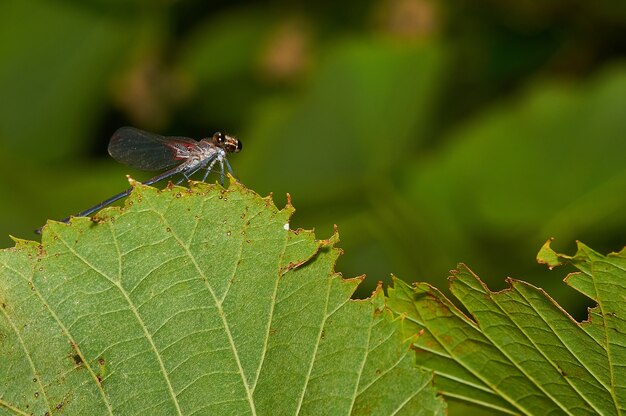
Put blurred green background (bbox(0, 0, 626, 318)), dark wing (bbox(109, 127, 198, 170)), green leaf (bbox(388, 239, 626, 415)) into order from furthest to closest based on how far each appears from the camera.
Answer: blurred green background (bbox(0, 0, 626, 318))
dark wing (bbox(109, 127, 198, 170))
green leaf (bbox(388, 239, 626, 415))

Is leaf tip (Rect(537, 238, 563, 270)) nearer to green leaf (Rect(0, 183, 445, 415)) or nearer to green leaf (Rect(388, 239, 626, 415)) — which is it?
green leaf (Rect(388, 239, 626, 415))

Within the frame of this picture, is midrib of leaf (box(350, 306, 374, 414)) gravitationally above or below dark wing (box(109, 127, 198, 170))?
below

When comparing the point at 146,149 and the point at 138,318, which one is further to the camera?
the point at 146,149

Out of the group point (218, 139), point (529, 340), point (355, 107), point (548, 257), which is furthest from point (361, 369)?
point (355, 107)

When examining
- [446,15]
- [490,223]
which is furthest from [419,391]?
[446,15]

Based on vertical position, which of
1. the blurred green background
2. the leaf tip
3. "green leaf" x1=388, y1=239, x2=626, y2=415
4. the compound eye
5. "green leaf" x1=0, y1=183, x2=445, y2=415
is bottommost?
"green leaf" x1=388, y1=239, x2=626, y2=415

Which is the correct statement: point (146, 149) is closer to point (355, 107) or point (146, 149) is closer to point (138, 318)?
point (138, 318)

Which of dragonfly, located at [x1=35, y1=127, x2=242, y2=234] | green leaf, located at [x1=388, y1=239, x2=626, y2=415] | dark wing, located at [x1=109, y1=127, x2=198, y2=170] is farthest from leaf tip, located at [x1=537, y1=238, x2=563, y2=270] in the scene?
dark wing, located at [x1=109, y1=127, x2=198, y2=170]
